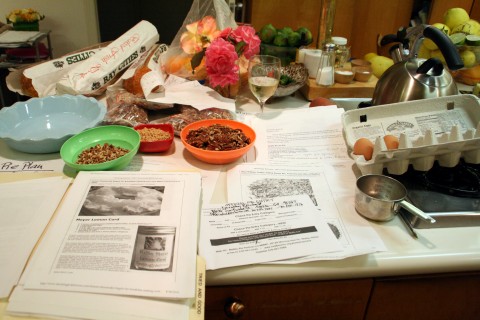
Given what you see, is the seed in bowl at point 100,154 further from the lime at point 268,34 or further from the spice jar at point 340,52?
the spice jar at point 340,52

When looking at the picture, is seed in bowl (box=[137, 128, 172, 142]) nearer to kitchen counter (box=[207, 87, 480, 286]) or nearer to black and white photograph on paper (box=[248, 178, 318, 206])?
black and white photograph on paper (box=[248, 178, 318, 206])

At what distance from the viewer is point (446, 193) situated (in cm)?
68

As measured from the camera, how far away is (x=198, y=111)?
958 mm

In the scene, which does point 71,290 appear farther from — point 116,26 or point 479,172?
point 116,26

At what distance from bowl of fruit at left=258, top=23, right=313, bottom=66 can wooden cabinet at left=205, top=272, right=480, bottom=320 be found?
85 centimetres

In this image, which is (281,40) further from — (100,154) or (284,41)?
(100,154)

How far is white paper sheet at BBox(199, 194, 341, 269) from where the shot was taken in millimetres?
547

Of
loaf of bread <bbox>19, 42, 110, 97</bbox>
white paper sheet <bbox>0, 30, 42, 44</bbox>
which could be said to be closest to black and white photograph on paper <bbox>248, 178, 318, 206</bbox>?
loaf of bread <bbox>19, 42, 110, 97</bbox>

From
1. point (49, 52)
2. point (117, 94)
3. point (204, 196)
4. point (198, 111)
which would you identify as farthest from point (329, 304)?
point (49, 52)

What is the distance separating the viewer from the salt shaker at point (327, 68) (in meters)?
1.14

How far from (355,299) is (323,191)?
21 centimetres

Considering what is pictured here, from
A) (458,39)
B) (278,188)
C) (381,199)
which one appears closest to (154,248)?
(278,188)

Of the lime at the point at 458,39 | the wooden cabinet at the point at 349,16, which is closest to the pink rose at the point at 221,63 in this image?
the lime at the point at 458,39

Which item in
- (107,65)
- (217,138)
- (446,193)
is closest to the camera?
(446,193)
